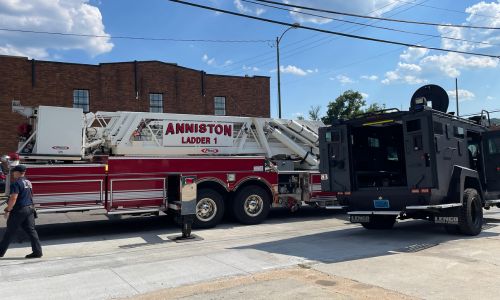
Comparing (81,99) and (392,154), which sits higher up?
(81,99)

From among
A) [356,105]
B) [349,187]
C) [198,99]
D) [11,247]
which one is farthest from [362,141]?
[356,105]

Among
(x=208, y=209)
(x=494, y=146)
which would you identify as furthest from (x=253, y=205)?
(x=494, y=146)

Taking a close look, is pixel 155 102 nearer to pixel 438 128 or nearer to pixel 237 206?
pixel 237 206

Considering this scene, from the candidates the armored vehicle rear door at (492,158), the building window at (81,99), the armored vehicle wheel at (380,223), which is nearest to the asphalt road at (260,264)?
the armored vehicle wheel at (380,223)

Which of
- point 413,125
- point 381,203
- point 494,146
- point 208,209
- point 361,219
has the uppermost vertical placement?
point 413,125

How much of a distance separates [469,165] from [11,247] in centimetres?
979

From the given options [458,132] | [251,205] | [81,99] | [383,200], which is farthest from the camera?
[81,99]

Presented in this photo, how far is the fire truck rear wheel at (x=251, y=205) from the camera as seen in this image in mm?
11734

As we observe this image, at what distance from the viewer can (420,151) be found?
349 inches

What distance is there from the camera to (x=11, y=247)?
30.1ft

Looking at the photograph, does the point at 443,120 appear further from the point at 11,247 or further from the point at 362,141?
the point at 11,247

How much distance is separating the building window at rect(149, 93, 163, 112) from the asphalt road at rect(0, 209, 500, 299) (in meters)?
19.5

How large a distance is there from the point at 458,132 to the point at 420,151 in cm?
154

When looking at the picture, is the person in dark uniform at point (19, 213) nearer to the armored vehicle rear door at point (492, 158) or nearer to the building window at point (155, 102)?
the armored vehicle rear door at point (492, 158)
